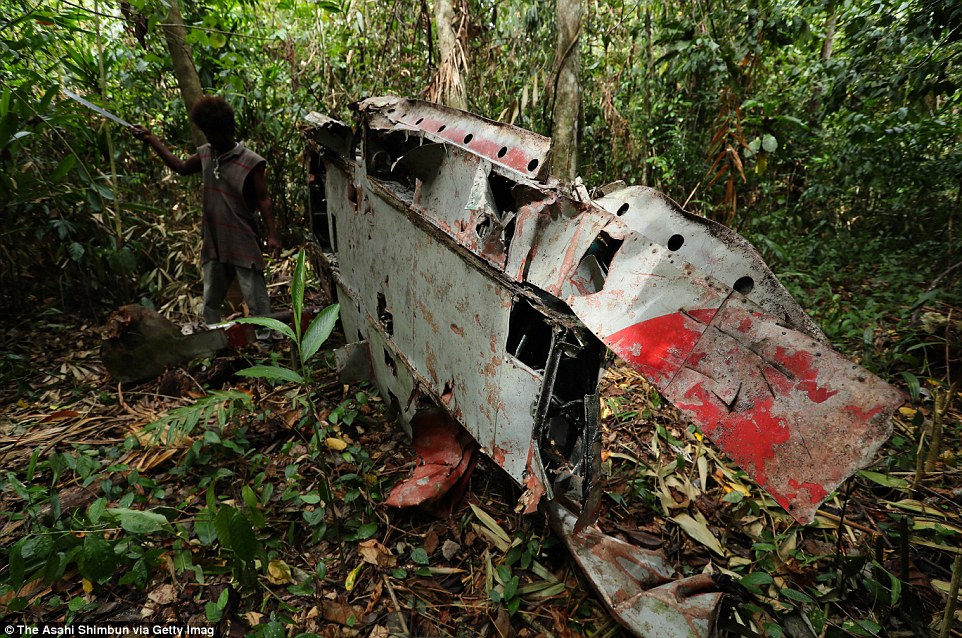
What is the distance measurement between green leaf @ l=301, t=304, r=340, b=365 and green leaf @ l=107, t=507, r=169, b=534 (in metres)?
0.95

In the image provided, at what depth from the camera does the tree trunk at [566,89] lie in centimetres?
387

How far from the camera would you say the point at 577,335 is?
165 centimetres

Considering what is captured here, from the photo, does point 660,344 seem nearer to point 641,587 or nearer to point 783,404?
point 783,404

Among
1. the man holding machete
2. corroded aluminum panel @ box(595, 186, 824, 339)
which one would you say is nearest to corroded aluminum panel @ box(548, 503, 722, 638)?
corroded aluminum panel @ box(595, 186, 824, 339)

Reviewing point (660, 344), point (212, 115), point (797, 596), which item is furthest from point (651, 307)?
point (212, 115)

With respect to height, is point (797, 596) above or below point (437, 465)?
above

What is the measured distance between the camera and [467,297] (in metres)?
2.05

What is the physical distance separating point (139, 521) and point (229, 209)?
2263 mm

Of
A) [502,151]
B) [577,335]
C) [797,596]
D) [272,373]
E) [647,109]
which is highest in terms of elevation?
[647,109]

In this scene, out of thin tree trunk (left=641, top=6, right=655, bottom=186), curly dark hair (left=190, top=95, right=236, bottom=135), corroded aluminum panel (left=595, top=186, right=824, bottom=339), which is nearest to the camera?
corroded aluminum panel (left=595, top=186, right=824, bottom=339)

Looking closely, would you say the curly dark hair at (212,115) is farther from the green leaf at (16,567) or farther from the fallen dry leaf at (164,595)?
the fallen dry leaf at (164,595)

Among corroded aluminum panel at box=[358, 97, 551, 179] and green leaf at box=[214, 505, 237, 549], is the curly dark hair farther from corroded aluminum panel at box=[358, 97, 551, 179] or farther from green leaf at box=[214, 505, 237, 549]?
green leaf at box=[214, 505, 237, 549]

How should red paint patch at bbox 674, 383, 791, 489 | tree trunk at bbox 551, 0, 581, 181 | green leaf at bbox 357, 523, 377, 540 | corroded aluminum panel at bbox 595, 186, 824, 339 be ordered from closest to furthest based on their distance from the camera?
red paint patch at bbox 674, 383, 791, 489 → corroded aluminum panel at bbox 595, 186, 824, 339 → green leaf at bbox 357, 523, 377, 540 → tree trunk at bbox 551, 0, 581, 181

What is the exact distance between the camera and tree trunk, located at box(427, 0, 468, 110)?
4066 mm
